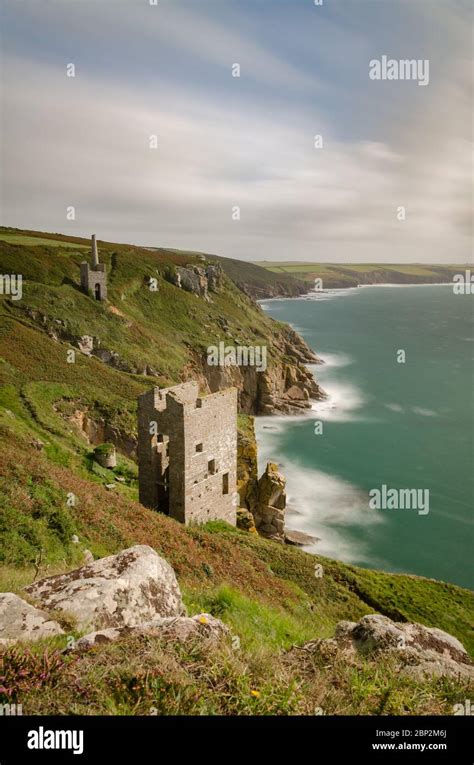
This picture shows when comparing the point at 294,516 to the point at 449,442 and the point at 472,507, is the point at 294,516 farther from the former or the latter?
the point at 449,442

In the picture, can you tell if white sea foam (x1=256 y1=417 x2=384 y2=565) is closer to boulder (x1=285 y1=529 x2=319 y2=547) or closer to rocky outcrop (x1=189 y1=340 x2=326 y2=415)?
Answer: boulder (x1=285 y1=529 x2=319 y2=547)

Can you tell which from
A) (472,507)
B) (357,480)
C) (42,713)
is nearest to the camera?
(42,713)

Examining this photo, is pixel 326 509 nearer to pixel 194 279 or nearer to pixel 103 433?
pixel 103 433

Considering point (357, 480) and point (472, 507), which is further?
point (357, 480)

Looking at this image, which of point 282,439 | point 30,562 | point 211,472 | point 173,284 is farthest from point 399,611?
point 173,284

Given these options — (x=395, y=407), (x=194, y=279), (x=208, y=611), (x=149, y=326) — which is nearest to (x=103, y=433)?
(x=208, y=611)
